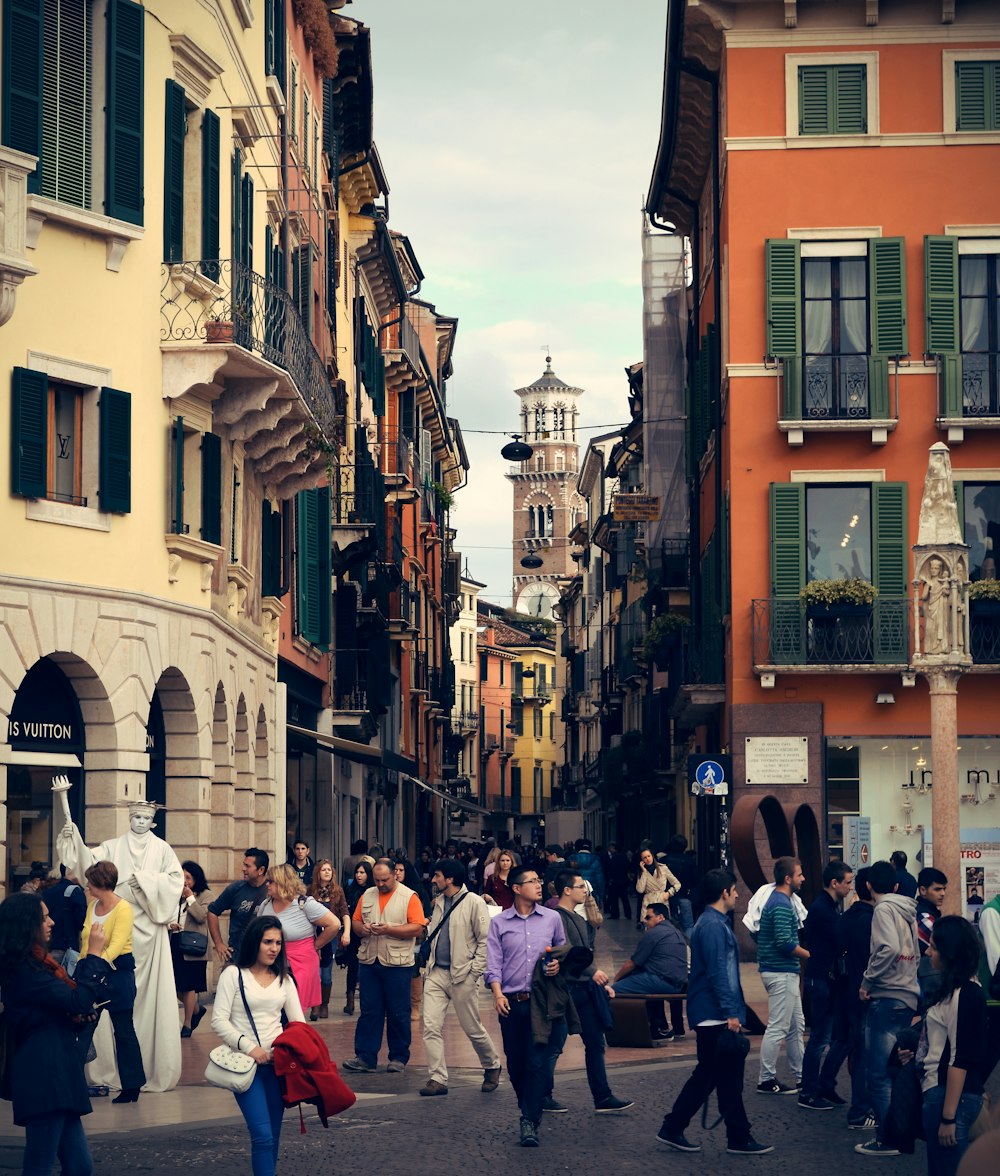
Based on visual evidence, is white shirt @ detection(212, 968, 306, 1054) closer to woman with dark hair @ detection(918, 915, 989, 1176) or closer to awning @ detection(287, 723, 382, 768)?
woman with dark hair @ detection(918, 915, 989, 1176)

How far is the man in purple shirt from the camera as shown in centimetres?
1413

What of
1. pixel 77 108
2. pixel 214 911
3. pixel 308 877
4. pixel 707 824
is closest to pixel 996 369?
pixel 707 824

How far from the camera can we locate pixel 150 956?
16.2m

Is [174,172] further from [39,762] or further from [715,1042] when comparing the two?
[715,1042]

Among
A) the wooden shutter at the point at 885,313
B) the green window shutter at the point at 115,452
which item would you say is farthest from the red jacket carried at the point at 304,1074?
the wooden shutter at the point at 885,313

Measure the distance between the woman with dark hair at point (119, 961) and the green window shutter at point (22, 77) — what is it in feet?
25.1

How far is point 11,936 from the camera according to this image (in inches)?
382

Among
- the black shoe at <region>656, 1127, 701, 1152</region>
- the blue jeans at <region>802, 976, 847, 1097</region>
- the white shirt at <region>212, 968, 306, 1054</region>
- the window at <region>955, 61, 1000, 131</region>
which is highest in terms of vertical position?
the window at <region>955, 61, 1000, 131</region>

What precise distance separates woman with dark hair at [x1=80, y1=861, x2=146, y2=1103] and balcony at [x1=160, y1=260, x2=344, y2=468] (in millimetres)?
8532

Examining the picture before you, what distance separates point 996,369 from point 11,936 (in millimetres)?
24670

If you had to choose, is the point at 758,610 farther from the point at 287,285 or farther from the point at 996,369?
the point at 287,285

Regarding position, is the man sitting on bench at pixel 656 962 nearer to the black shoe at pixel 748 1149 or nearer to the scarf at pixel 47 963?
the black shoe at pixel 748 1149

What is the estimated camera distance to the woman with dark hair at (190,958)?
17802 mm

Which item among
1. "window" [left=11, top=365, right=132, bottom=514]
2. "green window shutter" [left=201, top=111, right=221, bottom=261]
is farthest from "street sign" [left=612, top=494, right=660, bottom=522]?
"window" [left=11, top=365, right=132, bottom=514]
